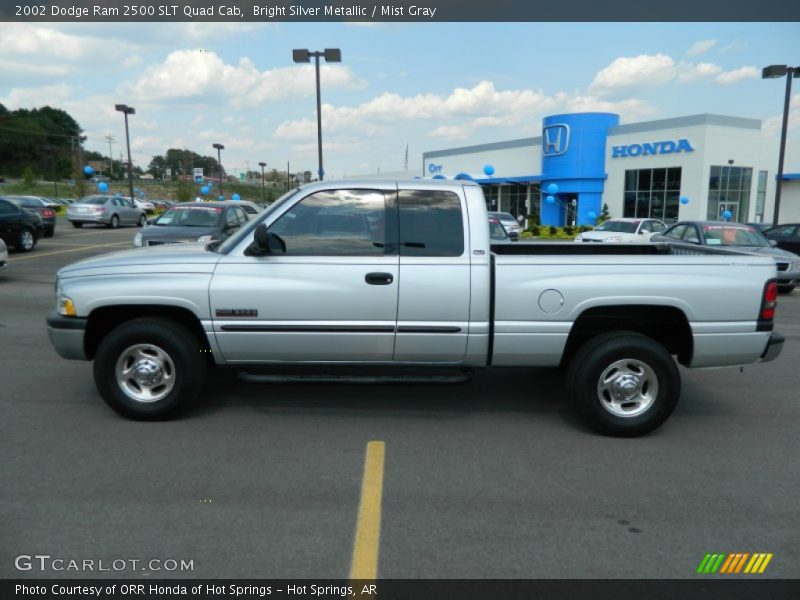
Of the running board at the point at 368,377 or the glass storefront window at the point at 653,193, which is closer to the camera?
the running board at the point at 368,377

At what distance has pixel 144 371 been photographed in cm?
497

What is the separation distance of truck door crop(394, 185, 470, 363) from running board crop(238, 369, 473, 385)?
0.38 feet

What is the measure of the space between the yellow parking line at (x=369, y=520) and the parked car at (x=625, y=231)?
717 inches

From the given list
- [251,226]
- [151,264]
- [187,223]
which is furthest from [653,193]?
[151,264]

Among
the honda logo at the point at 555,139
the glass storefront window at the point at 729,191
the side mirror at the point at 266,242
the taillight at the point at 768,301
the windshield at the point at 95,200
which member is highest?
the honda logo at the point at 555,139

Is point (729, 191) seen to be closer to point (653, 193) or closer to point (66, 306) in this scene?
point (653, 193)

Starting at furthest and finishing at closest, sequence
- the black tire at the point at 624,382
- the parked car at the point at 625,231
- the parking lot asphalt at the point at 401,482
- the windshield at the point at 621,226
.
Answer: the windshield at the point at 621,226 < the parked car at the point at 625,231 < the black tire at the point at 624,382 < the parking lot asphalt at the point at 401,482

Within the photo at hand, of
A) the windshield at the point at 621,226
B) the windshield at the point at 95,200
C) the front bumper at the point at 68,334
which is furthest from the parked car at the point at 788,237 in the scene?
the windshield at the point at 95,200

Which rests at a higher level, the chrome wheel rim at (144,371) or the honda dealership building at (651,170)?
the honda dealership building at (651,170)

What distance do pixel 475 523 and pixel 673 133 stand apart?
37.7 meters

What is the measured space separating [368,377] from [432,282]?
887 millimetres

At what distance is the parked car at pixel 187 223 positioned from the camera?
12.7 meters

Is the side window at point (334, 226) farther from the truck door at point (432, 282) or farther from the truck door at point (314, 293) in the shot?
the truck door at point (432, 282)
